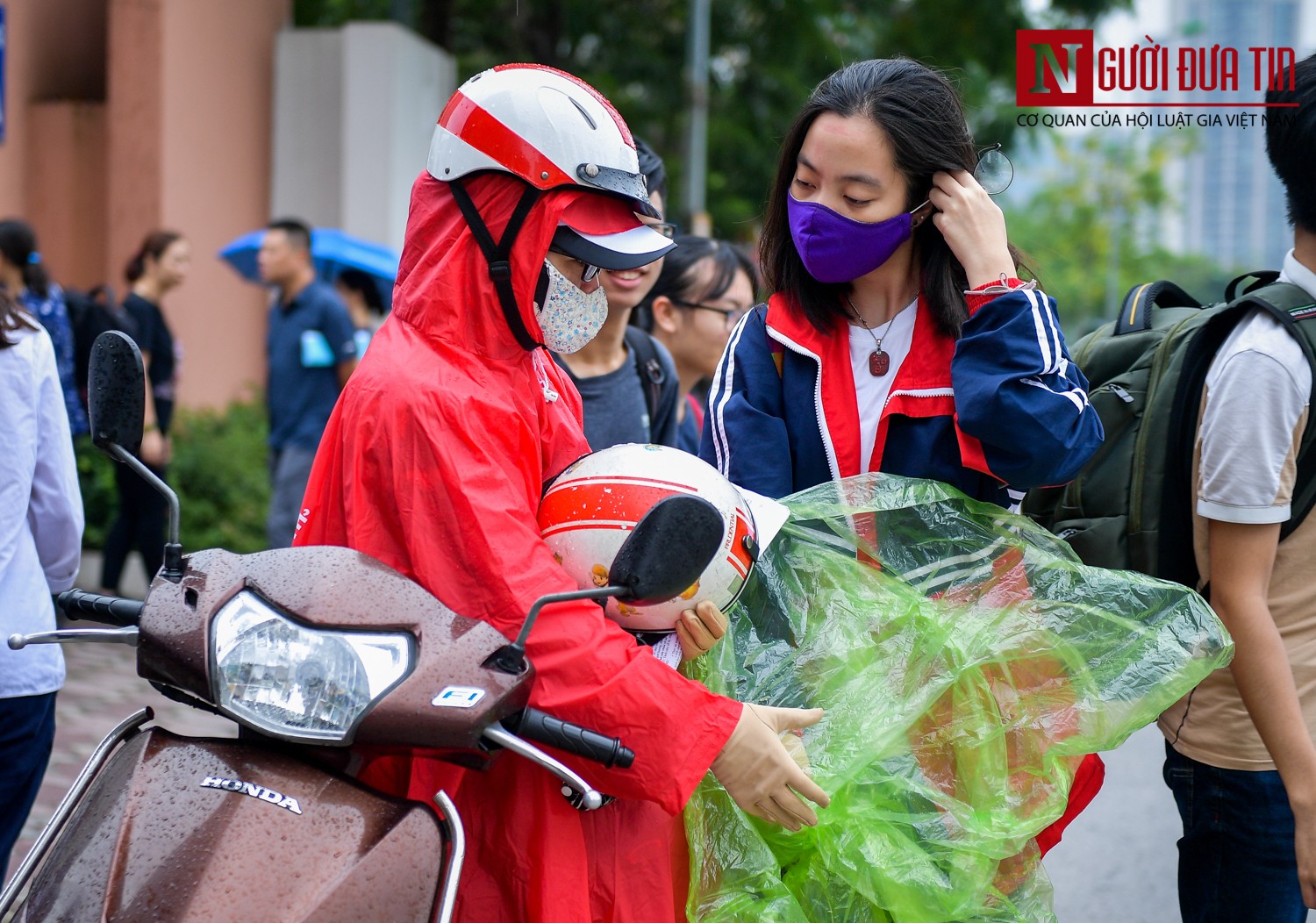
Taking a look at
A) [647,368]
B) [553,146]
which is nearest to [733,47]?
[647,368]

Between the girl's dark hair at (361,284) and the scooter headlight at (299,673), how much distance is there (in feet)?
25.4

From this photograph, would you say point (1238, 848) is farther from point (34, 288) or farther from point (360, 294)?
point (360, 294)

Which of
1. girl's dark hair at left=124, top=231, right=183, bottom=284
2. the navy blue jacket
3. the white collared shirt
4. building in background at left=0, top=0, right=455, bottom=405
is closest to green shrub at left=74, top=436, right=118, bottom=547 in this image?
girl's dark hair at left=124, top=231, right=183, bottom=284

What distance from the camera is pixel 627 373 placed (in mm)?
3959

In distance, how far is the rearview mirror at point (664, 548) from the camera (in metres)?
1.71

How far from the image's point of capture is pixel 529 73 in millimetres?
2113

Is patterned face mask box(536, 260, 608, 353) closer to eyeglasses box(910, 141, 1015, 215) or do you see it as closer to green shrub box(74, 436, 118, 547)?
eyeglasses box(910, 141, 1015, 215)

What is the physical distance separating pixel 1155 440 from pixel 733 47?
45.5 ft

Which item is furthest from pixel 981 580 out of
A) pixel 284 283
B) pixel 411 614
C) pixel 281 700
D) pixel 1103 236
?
pixel 1103 236

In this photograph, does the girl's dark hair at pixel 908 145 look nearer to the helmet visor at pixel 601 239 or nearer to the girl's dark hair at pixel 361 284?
the helmet visor at pixel 601 239

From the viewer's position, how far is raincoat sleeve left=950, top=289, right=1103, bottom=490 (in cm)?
223

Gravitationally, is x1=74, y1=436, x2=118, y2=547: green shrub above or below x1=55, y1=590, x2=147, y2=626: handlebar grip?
below

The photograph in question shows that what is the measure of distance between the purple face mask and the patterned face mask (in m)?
0.49

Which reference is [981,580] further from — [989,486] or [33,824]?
[33,824]
